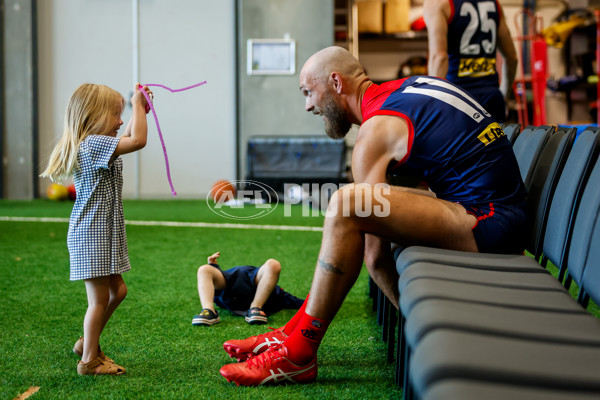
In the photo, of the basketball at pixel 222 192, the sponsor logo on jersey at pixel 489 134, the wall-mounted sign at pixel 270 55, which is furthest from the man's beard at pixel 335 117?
the wall-mounted sign at pixel 270 55

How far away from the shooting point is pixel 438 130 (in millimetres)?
1888

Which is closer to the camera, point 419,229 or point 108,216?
point 419,229

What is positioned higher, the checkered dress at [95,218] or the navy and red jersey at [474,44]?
the navy and red jersey at [474,44]

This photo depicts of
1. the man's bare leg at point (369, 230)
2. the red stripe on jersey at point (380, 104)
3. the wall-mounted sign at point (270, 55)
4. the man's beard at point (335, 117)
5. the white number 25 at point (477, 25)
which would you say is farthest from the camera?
the wall-mounted sign at point (270, 55)

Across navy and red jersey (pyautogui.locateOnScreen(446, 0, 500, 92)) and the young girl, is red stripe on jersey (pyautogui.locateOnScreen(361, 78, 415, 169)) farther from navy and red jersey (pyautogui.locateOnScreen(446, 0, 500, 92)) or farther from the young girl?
navy and red jersey (pyautogui.locateOnScreen(446, 0, 500, 92))

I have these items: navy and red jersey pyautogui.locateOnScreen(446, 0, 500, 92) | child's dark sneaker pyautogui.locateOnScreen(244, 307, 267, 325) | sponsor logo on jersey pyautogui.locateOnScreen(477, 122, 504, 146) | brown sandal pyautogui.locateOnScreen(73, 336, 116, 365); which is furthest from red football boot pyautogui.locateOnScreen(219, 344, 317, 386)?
navy and red jersey pyautogui.locateOnScreen(446, 0, 500, 92)

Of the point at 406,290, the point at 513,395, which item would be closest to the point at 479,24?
the point at 406,290

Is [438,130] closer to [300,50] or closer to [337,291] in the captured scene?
[337,291]

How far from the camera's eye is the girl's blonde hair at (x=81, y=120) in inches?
82.7

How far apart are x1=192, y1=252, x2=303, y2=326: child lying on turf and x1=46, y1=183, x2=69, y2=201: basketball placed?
17.6ft

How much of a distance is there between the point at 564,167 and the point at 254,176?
238 inches

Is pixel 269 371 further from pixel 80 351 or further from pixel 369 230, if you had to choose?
pixel 80 351

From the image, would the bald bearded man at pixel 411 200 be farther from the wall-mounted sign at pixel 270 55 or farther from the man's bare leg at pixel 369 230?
the wall-mounted sign at pixel 270 55

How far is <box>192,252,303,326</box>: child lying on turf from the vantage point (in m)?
Answer: 2.73
